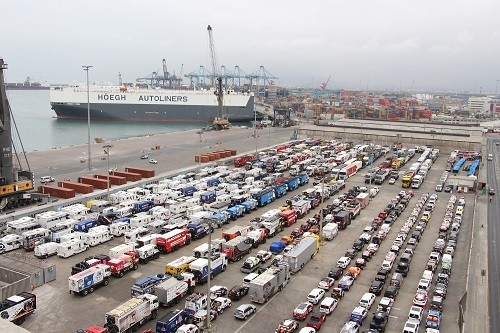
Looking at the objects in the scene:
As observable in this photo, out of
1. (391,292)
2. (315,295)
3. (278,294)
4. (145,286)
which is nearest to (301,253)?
(278,294)

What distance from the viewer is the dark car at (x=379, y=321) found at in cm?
1140

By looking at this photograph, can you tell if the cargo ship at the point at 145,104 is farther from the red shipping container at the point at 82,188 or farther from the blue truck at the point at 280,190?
the red shipping container at the point at 82,188

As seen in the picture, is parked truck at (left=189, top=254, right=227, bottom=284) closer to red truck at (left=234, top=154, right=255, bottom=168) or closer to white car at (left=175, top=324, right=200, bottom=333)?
white car at (left=175, top=324, right=200, bottom=333)

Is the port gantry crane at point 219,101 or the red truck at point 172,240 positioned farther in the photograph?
the port gantry crane at point 219,101

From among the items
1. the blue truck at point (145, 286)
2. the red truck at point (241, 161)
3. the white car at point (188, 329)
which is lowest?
the white car at point (188, 329)

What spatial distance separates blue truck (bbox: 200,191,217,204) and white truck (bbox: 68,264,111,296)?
9.62m

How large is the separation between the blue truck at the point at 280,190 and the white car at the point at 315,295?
478 inches

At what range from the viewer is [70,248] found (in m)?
16.4

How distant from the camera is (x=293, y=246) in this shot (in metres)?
16.3

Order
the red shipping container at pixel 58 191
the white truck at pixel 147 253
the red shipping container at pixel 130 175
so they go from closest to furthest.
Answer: the white truck at pixel 147 253
the red shipping container at pixel 58 191
the red shipping container at pixel 130 175

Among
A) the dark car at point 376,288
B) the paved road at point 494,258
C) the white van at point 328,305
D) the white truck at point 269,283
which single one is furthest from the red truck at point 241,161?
the white van at point 328,305

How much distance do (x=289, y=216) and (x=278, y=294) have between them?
6.97 m

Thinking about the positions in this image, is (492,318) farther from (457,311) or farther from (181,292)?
(181,292)

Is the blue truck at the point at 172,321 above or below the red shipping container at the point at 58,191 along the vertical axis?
below
